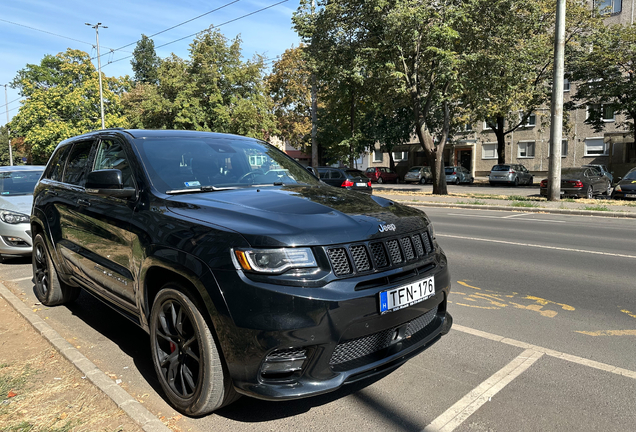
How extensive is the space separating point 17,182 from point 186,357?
714cm

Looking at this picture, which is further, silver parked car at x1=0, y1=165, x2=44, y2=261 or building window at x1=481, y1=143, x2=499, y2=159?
building window at x1=481, y1=143, x2=499, y2=159

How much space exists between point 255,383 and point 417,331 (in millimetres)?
1135

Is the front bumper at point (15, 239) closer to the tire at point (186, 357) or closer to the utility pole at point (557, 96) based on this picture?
the tire at point (186, 357)

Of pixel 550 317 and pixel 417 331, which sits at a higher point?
pixel 417 331

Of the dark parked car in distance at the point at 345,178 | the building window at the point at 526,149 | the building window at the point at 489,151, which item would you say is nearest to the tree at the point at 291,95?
the dark parked car in distance at the point at 345,178

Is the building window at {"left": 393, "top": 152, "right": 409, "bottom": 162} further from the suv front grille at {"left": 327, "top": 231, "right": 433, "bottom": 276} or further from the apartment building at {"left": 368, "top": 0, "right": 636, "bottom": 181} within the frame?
the suv front grille at {"left": 327, "top": 231, "right": 433, "bottom": 276}

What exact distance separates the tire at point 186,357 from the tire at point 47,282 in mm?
2497

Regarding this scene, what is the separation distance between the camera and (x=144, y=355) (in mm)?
3928

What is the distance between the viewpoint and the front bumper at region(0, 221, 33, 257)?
7.14 m

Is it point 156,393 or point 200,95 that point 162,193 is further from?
point 200,95

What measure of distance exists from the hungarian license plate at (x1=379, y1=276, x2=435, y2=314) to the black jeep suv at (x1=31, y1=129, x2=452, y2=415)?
0.4 inches

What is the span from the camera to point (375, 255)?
2723 mm

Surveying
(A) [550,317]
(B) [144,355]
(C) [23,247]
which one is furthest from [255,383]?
(C) [23,247]

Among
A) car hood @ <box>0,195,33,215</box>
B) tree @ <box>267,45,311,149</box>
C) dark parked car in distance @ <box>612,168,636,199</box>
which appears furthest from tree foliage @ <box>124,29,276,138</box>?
car hood @ <box>0,195,33,215</box>
